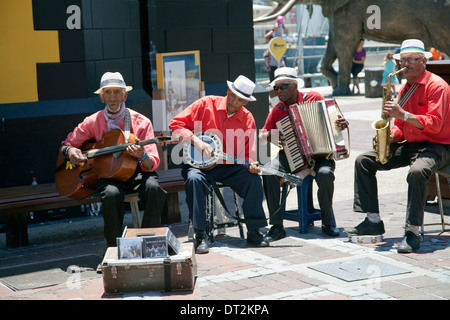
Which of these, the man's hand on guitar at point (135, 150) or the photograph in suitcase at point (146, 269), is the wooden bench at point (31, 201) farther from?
the photograph in suitcase at point (146, 269)

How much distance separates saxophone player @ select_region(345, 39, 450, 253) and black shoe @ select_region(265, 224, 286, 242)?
575 mm

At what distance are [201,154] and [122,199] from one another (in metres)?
0.83

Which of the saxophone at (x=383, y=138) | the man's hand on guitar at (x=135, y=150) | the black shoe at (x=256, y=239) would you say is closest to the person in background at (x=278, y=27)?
the saxophone at (x=383, y=138)

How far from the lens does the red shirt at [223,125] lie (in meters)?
6.09

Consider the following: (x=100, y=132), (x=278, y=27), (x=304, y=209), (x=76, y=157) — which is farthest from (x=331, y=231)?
(x=278, y=27)

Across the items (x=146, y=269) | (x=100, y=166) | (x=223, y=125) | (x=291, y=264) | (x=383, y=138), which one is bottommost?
(x=291, y=264)

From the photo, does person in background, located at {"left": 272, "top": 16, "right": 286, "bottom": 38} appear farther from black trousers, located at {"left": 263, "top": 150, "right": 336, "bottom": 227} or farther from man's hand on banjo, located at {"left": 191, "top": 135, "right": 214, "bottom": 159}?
man's hand on banjo, located at {"left": 191, "top": 135, "right": 214, "bottom": 159}

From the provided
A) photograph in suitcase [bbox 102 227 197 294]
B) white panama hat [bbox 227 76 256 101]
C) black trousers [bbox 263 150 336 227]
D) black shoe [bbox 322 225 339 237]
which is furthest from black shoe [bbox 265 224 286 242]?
photograph in suitcase [bbox 102 227 197 294]

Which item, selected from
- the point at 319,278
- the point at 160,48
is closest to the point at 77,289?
the point at 319,278

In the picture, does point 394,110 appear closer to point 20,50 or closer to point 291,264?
point 291,264

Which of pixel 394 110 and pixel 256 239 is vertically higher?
pixel 394 110

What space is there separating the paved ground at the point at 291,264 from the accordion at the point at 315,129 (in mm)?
762

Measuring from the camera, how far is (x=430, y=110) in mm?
5758
